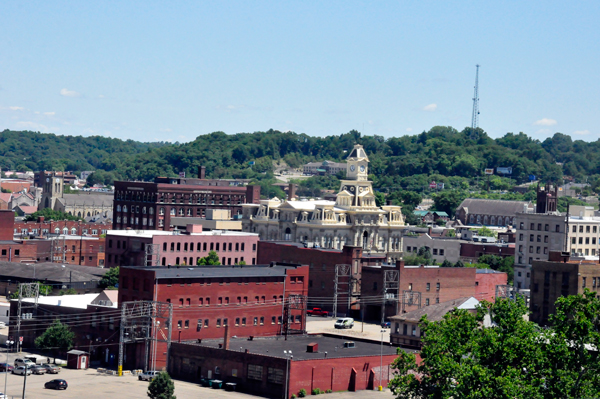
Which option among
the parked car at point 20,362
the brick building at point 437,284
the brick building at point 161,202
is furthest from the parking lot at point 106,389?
the brick building at point 161,202

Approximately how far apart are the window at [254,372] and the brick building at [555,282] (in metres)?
38.5

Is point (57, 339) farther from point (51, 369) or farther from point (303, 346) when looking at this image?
point (303, 346)

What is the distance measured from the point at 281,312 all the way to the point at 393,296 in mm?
20358

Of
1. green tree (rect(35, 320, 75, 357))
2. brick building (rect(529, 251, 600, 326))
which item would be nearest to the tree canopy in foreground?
green tree (rect(35, 320, 75, 357))

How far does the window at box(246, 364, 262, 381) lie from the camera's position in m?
80.2

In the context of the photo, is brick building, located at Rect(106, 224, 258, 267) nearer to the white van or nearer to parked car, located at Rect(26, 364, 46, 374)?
the white van

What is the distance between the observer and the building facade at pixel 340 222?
15262 cm

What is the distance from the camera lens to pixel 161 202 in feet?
592

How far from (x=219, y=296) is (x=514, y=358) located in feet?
125

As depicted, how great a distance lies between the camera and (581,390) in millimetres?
57938

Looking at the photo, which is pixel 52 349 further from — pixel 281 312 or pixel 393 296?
pixel 393 296

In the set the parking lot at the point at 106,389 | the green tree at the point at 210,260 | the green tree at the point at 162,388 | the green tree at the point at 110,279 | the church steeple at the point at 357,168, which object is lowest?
the parking lot at the point at 106,389

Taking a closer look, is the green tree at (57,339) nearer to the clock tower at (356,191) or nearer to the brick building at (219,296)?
the brick building at (219,296)

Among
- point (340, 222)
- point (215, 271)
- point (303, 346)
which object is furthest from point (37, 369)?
point (340, 222)
